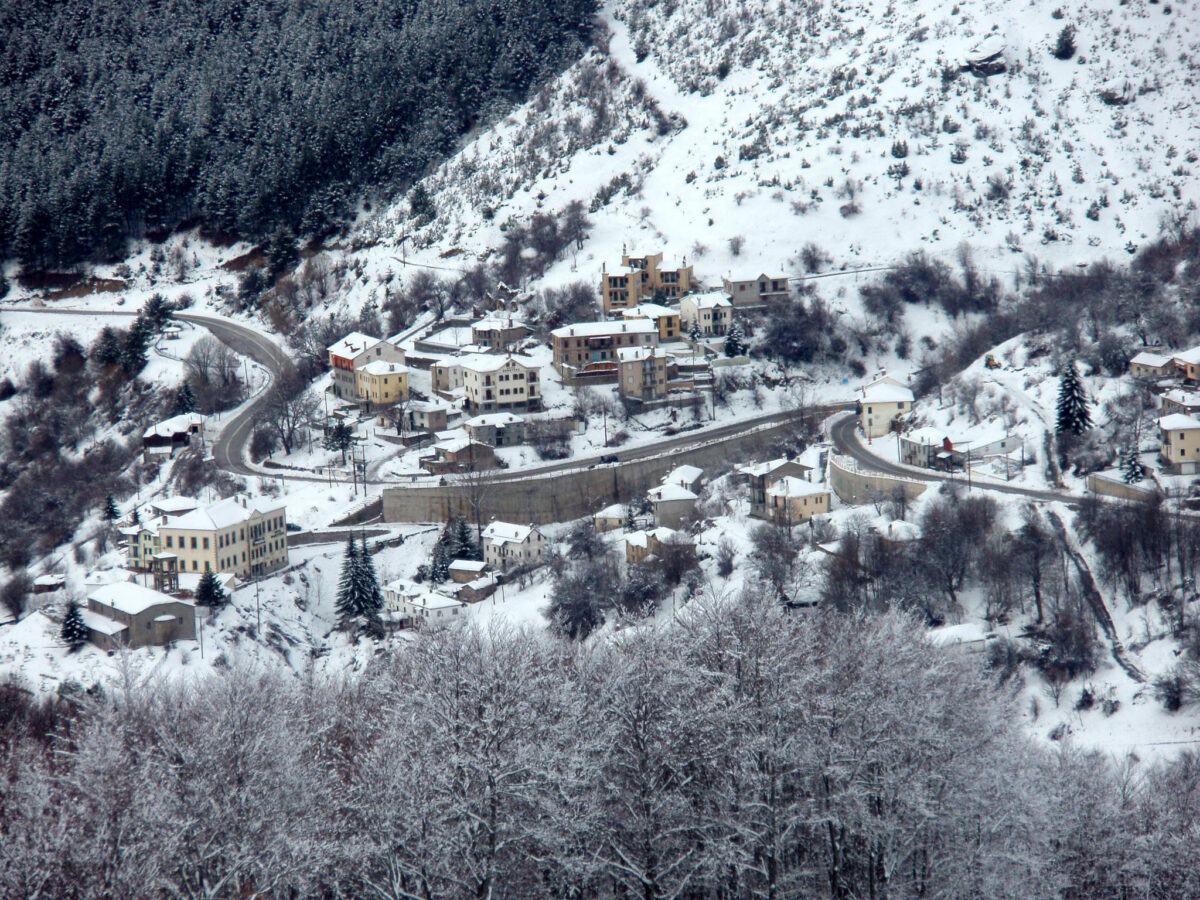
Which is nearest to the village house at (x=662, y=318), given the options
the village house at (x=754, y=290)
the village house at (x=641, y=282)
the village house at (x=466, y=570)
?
the village house at (x=641, y=282)

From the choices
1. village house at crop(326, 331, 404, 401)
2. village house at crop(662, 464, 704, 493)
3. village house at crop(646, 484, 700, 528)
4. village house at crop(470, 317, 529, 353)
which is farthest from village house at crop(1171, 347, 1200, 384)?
village house at crop(326, 331, 404, 401)

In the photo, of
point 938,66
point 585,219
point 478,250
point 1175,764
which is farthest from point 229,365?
point 1175,764

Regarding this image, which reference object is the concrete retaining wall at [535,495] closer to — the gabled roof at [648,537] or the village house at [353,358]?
the gabled roof at [648,537]

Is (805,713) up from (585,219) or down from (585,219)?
down

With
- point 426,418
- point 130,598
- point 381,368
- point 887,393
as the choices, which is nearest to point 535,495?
point 426,418

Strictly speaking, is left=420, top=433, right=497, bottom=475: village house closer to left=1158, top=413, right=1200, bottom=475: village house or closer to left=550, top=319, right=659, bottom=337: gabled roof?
left=550, top=319, right=659, bottom=337: gabled roof

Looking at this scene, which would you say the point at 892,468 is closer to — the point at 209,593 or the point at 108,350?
the point at 209,593

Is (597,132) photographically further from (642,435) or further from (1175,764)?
(1175,764)
